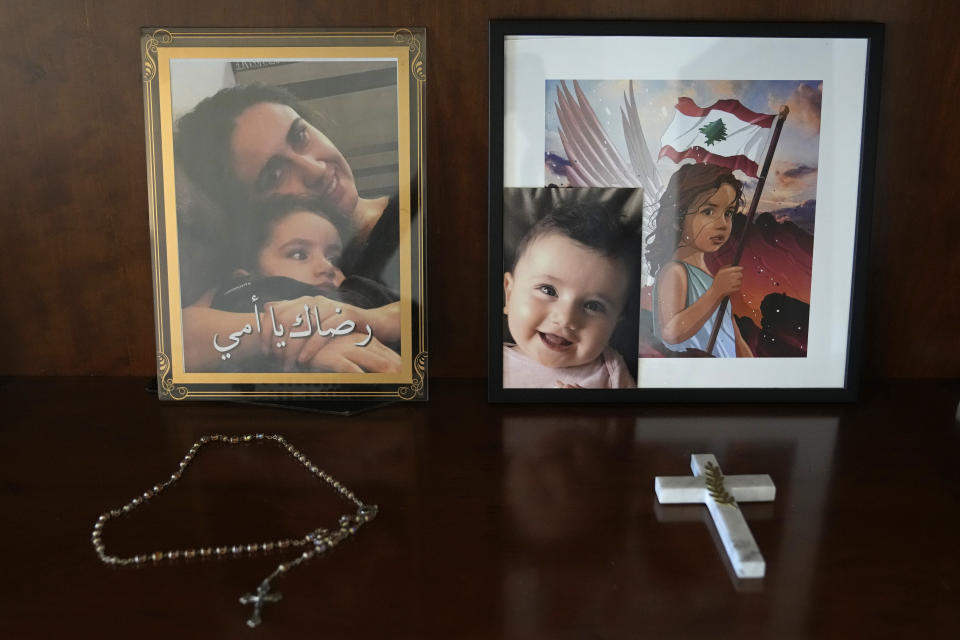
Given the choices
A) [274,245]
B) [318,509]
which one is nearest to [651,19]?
[274,245]

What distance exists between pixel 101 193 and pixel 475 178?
0.40m

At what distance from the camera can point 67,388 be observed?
97cm

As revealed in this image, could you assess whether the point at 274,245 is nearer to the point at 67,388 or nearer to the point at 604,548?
the point at 67,388

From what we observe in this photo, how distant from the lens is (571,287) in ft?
2.91

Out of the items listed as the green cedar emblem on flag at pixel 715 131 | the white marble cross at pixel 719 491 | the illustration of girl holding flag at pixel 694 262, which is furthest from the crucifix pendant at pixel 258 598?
the green cedar emblem on flag at pixel 715 131

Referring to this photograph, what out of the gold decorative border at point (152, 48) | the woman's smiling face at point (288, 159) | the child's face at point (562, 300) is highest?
the gold decorative border at point (152, 48)

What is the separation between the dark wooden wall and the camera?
89cm

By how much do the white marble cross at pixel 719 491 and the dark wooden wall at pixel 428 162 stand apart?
308 mm

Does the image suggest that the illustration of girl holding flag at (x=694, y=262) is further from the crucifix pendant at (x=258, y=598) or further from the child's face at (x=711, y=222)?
the crucifix pendant at (x=258, y=598)

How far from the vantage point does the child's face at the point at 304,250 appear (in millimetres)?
890

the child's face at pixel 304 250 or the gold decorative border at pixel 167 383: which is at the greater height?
the child's face at pixel 304 250

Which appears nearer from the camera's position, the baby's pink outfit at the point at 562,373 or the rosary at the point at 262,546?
the rosary at the point at 262,546

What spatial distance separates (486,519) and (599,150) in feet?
1.27

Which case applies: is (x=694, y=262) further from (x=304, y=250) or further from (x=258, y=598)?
(x=258, y=598)
